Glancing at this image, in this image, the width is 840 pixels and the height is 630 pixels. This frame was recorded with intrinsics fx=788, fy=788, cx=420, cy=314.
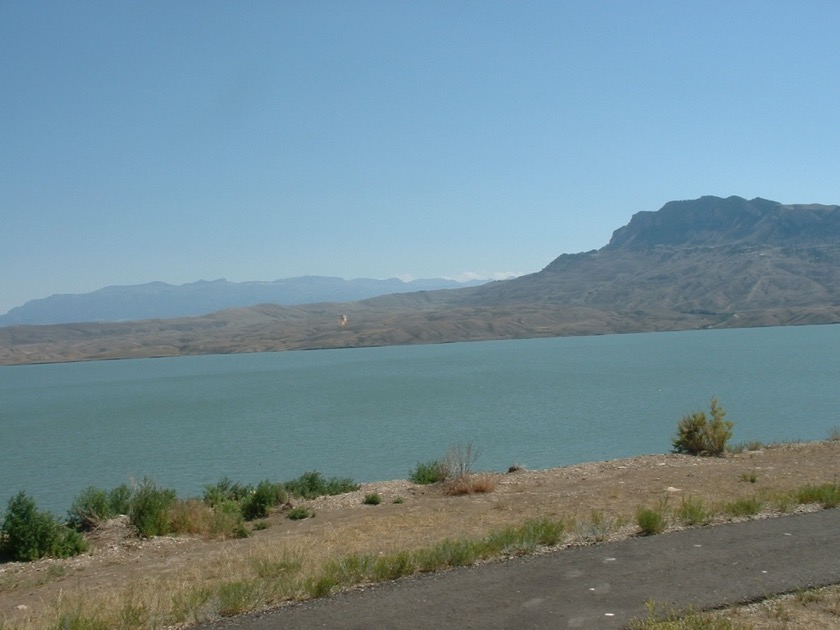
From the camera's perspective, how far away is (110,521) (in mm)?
13914

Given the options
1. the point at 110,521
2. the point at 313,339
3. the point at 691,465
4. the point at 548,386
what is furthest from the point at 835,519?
the point at 313,339

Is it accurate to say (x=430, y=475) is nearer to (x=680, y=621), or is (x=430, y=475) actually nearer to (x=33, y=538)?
(x=33, y=538)

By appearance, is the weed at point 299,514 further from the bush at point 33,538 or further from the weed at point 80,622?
the weed at point 80,622

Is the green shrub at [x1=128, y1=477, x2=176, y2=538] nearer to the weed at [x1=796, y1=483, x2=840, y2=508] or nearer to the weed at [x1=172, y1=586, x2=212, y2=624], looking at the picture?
the weed at [x1=172, y1=586, x2=212, y2=624]

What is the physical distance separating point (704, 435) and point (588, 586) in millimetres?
13689

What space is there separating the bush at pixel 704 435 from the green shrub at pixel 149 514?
41.4 feet

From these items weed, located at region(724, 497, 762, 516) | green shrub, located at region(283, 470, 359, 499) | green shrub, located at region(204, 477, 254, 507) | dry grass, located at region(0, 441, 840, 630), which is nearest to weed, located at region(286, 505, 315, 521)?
dry grass, located at region(0, 441, 840, 630)

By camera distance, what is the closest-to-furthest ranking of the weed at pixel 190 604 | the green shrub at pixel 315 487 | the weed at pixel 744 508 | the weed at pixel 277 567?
the weed at pixel 190 604 → the weed at pixel 277 567 → the weed at pixel 744 508 → the green shrub at pixel 315 487

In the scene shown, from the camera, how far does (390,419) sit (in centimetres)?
4338

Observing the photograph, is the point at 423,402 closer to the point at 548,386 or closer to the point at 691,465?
the point at 548,386

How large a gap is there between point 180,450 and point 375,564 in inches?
1216

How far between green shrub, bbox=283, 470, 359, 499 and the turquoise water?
8.36 meters

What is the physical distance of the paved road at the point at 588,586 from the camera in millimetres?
6312

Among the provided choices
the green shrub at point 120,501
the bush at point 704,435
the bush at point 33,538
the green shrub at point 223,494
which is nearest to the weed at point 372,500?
the green shrub at point 223,494
